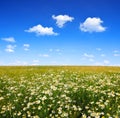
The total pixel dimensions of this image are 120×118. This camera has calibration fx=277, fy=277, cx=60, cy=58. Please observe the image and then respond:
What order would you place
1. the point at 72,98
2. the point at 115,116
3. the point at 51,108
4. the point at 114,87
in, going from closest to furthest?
the point at 115,116 → the point at 51,108 → the point at 72,98 → the point at 114,87

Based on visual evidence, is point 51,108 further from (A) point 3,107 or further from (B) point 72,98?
(A) point 3,107

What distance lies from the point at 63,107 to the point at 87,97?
162 centimetres

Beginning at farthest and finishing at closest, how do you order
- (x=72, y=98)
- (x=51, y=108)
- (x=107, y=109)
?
1. (x=72, y=98)
2. (x=51, y=108)
3. (x=107, y=109)

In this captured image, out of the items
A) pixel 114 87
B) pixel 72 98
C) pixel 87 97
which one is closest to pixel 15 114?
pixel 72 98

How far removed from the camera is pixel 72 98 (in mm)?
10156

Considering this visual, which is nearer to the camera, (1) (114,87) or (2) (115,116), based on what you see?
(2) (115,116)

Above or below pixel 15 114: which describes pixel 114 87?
above

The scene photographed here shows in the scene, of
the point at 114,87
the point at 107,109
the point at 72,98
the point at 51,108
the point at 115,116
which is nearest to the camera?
the point at 115,116

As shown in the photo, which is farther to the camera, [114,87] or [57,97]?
[114,87]

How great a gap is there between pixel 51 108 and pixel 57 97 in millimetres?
586

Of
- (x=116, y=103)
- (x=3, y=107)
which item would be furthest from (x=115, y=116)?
(x=3, y=107)

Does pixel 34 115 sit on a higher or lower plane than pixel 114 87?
lower

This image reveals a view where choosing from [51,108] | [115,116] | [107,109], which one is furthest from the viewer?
[51,108]

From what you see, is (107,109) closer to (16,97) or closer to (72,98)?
(72,98)
